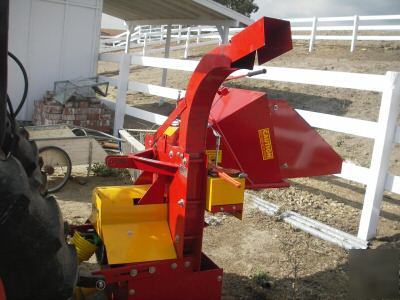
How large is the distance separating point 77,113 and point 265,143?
20.0ft

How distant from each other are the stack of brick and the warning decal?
593 centimetres

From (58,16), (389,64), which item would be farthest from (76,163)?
(389,64)

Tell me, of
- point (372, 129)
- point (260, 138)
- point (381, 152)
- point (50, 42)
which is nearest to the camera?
point (260, 138)

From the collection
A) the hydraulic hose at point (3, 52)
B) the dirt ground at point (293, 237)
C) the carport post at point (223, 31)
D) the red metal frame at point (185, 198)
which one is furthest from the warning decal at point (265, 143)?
the carport post at point (223, 31)

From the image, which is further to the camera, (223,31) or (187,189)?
(223,31)

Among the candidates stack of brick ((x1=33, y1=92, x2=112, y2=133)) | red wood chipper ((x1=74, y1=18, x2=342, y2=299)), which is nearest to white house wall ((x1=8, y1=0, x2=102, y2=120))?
stack of brick ((x1=33, y1=92, x2=112, y2=133))

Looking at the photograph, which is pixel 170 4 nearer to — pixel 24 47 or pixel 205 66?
pixel 24 47

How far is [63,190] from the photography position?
5961 millimetres

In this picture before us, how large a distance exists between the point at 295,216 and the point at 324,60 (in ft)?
35.3

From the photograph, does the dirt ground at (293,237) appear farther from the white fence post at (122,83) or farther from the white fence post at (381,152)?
the white fence post at (122,83)

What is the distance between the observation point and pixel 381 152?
14.9ft

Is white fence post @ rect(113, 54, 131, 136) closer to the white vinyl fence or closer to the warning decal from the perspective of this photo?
the white vinyl fence

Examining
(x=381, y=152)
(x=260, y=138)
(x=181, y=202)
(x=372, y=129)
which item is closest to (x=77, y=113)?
(x=372, y=129)

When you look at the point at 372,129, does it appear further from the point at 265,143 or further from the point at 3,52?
the point at 3,52
